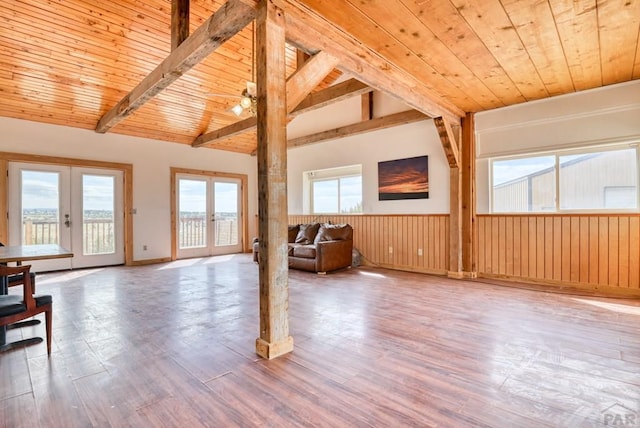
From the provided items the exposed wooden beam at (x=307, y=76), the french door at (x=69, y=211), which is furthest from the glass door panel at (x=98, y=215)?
the exposed wooden beam at (x=307, y=76)

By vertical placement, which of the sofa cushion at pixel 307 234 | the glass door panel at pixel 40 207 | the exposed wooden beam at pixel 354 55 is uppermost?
the exposed wooden beam at pixel 354 55

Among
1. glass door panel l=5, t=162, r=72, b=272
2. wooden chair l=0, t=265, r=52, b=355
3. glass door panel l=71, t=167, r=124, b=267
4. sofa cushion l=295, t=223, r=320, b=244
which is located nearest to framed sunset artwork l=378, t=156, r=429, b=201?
sofa cushion l=295, t=223, r=320, b=244

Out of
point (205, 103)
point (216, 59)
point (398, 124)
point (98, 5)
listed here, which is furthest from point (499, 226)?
point (98, 5)

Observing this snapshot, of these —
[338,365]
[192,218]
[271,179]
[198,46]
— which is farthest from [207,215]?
[338,365]

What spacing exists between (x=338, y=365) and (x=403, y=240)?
4016mm

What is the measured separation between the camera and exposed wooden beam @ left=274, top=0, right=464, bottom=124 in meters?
2.51

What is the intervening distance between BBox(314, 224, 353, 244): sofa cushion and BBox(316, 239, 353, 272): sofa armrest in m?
0.10

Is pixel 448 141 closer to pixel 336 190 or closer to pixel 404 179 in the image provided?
pixel 404 179

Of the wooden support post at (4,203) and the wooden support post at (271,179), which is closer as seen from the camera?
the wooden support post at (271,179)

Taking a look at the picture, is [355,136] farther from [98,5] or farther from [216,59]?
[98,5]

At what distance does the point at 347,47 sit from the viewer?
294 centimetres

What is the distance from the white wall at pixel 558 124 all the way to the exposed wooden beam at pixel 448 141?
406 mm

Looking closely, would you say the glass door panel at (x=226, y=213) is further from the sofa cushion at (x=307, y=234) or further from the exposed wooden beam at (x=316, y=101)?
the sofa cushion at (x=307, y=234)

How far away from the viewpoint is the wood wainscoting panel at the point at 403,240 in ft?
17.8
